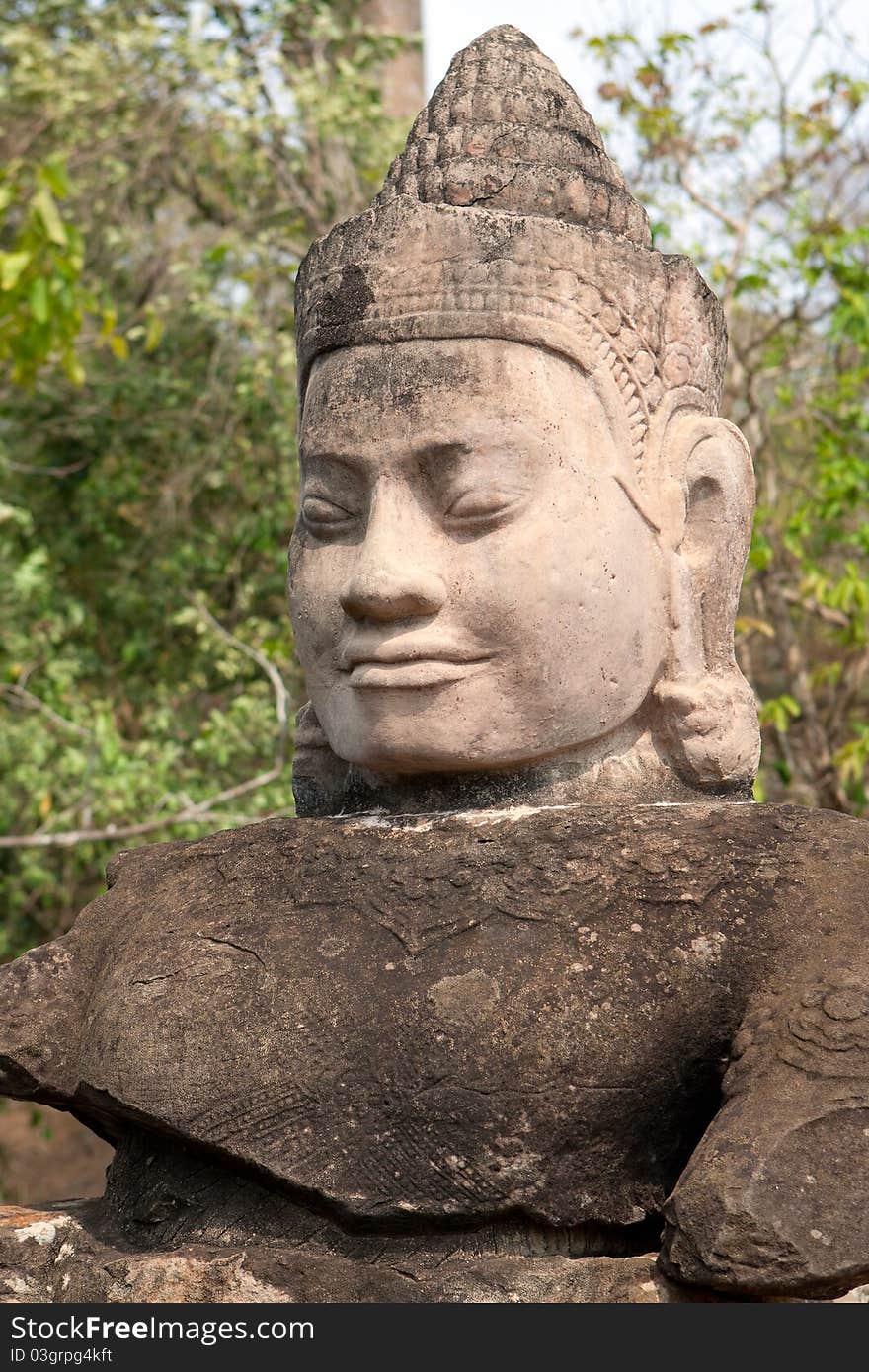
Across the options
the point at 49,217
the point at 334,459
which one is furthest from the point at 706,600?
the point at 49,217

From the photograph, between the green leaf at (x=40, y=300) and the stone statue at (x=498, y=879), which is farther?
the green leaf at (x=40, y=300)

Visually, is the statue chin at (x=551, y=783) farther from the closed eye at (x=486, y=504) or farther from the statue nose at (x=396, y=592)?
the closed eye at (x=486, y=504)

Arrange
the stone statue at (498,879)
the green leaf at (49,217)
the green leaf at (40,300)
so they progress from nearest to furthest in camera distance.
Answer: the stone statue at (498,879) → the green leaf at (49,217) → the green leaf at (40,300)

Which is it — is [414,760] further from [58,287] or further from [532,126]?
[58,287]

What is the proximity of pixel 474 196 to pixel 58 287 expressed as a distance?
2.34 m

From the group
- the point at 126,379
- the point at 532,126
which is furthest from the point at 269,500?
the point at 532,126

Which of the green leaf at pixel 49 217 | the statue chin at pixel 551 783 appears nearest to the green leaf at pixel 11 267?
the green leaf at pixel 49 217

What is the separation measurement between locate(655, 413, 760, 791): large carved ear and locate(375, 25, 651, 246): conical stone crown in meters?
0.47

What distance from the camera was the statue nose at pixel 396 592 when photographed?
3131mm

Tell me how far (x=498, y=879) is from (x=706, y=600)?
891mm

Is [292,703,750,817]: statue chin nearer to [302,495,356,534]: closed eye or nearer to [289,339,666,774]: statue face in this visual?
[289,339,666,774]: statue face

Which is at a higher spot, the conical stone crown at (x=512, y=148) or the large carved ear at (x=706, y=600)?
the conical stone crown at (x=512, y=148)

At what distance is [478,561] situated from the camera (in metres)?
3.17

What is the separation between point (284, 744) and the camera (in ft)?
22.9
